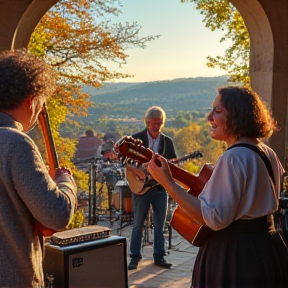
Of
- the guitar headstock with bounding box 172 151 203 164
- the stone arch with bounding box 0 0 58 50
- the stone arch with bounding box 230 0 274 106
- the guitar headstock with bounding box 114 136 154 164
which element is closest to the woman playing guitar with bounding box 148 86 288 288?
the guitar headstock with bounding box 114 136 154 164

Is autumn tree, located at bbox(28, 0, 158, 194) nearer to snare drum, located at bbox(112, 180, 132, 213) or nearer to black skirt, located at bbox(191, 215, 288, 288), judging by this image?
snare drum, located at bbox(112, 180, 132, 213)

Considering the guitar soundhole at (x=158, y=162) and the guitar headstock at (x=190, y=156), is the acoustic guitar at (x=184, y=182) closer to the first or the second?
the guitar soundhole at (x=158, y=162)

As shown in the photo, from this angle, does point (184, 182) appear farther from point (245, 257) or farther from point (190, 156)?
point (190, 156)

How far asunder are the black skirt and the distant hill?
10208 mm

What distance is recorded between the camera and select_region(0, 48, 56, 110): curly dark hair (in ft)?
6.50

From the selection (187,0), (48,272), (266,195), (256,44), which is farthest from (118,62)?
(266,195)

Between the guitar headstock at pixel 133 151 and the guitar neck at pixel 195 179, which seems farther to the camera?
the guitar headstock at pixel 133 151

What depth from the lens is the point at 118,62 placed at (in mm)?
10500

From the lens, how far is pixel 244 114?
2561mm

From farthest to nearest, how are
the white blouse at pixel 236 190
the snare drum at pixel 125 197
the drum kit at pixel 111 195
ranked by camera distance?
1. the drum kit at pixel 111 195
2. the snare drum at pixel 125 197
3. the white blouse at pixel 236 190

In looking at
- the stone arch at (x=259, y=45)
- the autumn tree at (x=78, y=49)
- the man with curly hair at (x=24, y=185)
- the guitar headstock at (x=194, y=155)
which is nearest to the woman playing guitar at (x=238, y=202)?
the man with curly hair at (x=24, y=185)

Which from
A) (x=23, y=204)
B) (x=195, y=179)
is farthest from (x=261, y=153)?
(x=23, y=204)

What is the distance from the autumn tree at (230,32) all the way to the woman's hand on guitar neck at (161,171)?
7.76 meters

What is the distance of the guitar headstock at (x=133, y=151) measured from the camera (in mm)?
3209
